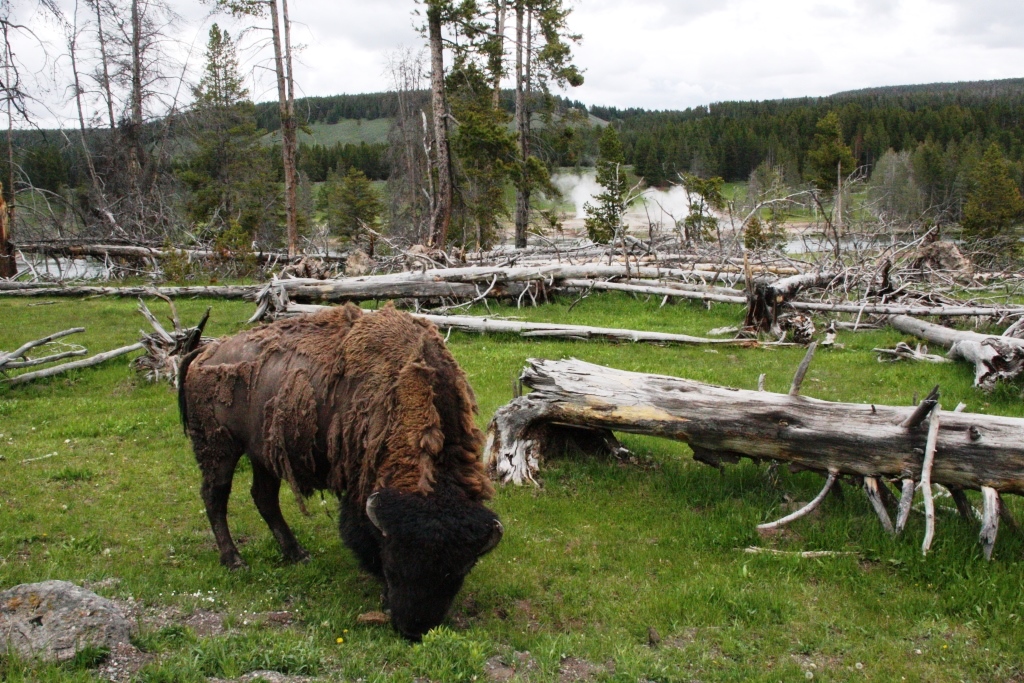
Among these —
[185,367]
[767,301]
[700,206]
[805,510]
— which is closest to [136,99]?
[700,206]

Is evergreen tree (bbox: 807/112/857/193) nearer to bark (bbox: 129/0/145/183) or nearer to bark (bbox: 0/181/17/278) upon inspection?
bark (bbox: 129/0/145/183)

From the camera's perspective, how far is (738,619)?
5070mm

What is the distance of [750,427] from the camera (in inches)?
261

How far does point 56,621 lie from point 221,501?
2.03 metres

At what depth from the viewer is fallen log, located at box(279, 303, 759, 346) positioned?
527 inches

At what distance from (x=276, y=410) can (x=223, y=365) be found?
698mm

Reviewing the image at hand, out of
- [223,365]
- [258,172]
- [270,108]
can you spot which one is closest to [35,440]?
[223,365]

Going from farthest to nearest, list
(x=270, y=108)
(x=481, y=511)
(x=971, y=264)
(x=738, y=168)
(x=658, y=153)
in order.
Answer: (x=270, y=108) < (x=738, y=168) < (x=658, y=153) < (x=971, y=264) < (x=481, y=511)

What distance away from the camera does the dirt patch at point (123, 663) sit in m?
3.80

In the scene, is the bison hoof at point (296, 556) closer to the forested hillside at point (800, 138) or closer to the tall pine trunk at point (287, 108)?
the tall pine trunk at point (287, 108)

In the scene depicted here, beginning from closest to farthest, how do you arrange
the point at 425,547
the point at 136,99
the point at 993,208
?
the point at 425,547 → the point at 993,208 → the point at 136,99

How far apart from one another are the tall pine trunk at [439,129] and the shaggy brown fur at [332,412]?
1467cm

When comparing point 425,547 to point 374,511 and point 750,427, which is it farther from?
point 750,427

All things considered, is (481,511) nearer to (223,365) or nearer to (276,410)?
(276,410)
